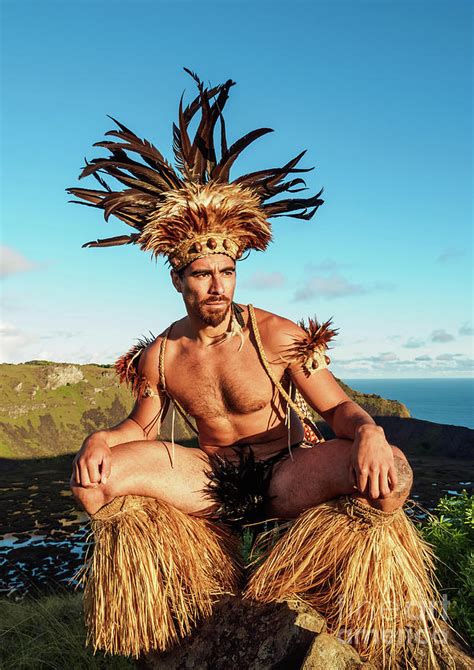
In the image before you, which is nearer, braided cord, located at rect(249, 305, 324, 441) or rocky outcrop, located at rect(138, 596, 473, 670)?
rocky outcrop, located at rect(138, 596, 473, 670)

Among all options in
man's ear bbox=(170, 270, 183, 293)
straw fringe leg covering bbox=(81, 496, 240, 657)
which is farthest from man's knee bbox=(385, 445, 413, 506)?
man's ear bbox=(170, 270, 183, 293)

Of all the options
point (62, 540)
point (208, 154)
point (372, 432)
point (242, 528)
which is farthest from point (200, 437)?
point (62, 540)

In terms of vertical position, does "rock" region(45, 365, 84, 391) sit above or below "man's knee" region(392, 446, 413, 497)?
above

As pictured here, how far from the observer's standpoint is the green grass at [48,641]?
4.22 m

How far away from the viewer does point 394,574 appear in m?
3.03

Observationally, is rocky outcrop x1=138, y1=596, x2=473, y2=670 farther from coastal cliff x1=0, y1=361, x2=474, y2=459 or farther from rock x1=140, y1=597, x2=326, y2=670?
coastal cliff x1=0, y1=361, x2=474, y2=459

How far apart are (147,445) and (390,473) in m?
1.54

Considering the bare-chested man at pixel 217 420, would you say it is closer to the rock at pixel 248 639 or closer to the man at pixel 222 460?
the man at pixel 222 460

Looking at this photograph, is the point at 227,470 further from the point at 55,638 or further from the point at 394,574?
the point at 55,638

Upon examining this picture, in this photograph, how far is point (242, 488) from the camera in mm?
3783

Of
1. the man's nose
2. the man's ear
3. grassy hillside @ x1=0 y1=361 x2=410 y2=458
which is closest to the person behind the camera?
the man's nose

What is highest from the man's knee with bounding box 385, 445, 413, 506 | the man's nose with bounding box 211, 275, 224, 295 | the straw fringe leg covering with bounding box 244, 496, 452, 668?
the man's nose with bounding box 211, 275, 224, 295

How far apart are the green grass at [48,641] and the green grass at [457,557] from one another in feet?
6.75

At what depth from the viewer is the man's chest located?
3748 mm
